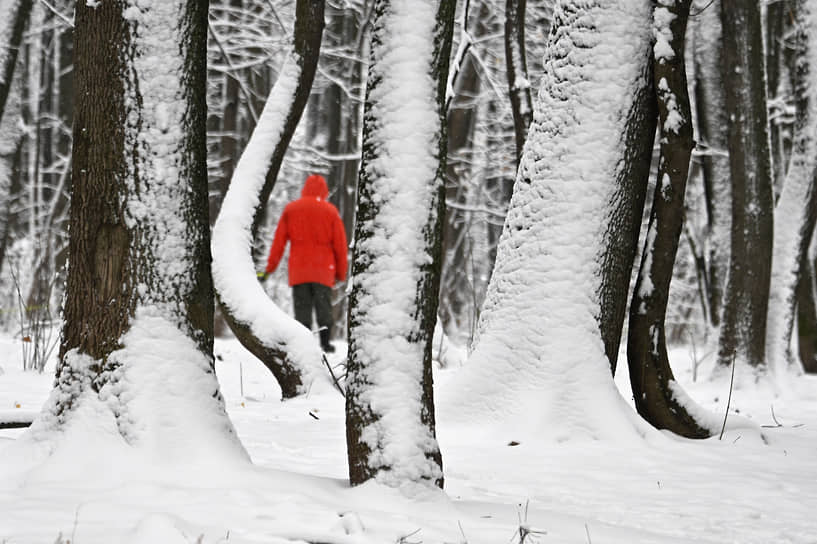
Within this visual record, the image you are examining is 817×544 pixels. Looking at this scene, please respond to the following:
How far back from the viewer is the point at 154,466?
2600 millimetres

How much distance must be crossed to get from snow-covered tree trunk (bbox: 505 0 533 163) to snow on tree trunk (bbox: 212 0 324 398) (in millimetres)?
2058

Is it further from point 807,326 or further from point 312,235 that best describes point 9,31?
point 807,326

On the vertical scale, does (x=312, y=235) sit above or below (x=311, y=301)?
above

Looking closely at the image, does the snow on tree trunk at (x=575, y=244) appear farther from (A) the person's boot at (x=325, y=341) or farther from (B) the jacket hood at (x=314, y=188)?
(B) the jacket hood at (x=314, y=188)

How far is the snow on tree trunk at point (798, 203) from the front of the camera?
24.4ft

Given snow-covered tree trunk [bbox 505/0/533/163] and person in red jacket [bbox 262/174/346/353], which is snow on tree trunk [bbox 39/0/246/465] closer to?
snow-covered tree trunk [bbox 505/0/533/163]

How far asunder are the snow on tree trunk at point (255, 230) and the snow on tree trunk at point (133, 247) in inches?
109

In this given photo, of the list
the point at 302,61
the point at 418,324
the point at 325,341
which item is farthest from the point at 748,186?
the point at 418,324

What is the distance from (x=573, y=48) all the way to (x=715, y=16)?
5.15 m

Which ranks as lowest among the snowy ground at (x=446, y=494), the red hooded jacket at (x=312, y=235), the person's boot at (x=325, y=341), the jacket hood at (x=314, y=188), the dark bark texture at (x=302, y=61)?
the person's boot at (x=325, y=341)

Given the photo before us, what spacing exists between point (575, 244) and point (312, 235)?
16.0 feet

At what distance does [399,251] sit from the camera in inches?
108

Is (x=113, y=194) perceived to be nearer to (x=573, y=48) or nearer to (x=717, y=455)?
(x=573, y=48)

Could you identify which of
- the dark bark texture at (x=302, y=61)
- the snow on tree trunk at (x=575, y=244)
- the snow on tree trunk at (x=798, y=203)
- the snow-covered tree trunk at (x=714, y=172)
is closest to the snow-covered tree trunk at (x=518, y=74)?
the dark bark texture at (x=302, y=61)
